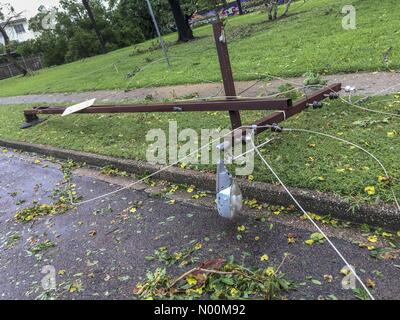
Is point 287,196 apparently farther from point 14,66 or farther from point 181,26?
point 14,66

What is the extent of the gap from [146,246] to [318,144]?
200cm

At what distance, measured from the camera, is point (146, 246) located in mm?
3482

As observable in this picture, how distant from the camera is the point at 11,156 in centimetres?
768

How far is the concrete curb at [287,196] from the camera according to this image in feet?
9.57

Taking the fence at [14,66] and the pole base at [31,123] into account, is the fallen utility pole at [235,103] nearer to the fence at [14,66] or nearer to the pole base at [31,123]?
the pole base at [31,123]

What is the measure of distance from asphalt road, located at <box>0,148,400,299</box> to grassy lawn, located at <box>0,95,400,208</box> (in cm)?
40

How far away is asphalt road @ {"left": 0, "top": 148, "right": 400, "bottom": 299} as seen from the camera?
2.69 meters

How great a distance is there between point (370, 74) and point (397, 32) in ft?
7.66

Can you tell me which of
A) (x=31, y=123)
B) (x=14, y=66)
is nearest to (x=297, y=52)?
(x=31, y=123)

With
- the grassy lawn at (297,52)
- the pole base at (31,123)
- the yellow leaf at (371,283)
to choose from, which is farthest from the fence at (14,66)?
the yellow leaf at (371,283)

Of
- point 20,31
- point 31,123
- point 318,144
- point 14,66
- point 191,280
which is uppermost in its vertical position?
point 20,31

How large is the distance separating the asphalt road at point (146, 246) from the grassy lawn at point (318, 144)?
399 millimetres

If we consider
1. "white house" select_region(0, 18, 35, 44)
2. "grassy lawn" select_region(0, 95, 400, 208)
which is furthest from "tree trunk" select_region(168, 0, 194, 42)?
"white house" select_region(0, 18, 35, 44)

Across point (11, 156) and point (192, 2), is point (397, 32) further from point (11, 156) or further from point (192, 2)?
point (192, 2)
